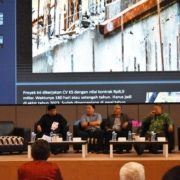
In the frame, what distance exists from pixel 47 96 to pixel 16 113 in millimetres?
777

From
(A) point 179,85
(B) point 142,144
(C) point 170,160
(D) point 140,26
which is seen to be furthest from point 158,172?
(D) point 140,26

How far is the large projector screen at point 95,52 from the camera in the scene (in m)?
8.34

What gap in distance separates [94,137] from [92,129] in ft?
0.43

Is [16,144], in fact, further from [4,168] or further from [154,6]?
[154,6]

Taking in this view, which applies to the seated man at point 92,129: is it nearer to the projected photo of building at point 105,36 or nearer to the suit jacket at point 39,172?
the projected photo of building at point 105,36

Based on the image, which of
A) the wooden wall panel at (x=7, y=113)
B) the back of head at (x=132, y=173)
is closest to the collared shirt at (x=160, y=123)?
the wooden wall panel at (x=7, y=113)

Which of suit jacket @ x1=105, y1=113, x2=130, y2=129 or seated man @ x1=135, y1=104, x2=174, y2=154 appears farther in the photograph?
suit jacket @ x1=105, y1=113, x2=130, y2=129

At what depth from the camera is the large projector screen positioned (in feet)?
27.4

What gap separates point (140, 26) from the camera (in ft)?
27.5

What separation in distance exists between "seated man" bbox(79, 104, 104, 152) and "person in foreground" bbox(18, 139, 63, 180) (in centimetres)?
431

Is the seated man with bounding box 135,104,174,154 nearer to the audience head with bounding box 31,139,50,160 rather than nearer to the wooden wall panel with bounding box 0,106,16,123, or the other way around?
the wooden wall panel with bounding box 0,106,16,123

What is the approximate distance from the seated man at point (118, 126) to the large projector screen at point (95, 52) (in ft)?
2.65

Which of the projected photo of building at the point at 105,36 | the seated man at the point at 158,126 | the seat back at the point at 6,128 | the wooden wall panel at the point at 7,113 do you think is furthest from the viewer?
the wooden wall panel at the point at 7,113

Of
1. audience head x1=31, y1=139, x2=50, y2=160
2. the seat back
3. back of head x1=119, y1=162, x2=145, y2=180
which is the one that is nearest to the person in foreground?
audience head x1=31, y1=139, x2=50, y2=160
